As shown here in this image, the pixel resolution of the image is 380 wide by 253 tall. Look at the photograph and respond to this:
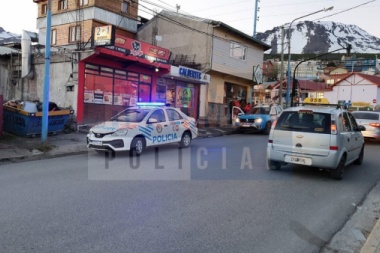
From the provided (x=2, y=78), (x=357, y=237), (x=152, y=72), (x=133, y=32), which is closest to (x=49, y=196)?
(x=357, y=237)

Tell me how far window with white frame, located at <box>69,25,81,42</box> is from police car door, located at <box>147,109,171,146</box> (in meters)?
20.3

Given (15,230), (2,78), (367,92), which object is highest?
(367,92)

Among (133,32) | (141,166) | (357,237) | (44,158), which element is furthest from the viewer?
(133,32)

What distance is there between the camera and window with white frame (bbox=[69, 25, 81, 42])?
2933cm

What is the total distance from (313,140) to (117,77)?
1286 centimetres

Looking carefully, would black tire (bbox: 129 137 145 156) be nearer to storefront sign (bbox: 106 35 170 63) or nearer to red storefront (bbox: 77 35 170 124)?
red storefront (bbox: 77 35 170 124)

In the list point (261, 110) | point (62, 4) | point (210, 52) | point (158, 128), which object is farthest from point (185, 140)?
point (62, 4)

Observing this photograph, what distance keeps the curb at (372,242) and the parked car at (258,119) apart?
48.7ft

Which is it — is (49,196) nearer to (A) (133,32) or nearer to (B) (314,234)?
(B) (314,234)

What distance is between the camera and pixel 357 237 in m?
4.70

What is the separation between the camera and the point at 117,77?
60.8 feet

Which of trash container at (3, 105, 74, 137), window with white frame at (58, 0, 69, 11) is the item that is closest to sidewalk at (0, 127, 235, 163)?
trash container at (3, 105, 74, 137)

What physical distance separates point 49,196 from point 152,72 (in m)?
15.3

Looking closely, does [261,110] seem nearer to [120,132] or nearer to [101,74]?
[101,74]
